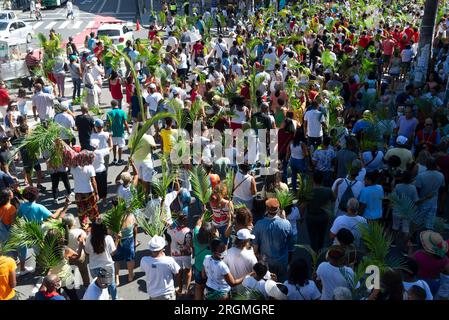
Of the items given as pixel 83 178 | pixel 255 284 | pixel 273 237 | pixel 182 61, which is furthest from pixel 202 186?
pixel 182 61

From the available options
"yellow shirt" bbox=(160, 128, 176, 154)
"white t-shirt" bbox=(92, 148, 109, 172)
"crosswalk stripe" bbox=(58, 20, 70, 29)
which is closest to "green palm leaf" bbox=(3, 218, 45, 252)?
"white t-shirt" bbox=(92, 148, 109, 172)

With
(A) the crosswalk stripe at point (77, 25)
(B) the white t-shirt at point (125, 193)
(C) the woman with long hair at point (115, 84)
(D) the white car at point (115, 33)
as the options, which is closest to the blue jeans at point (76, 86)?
(C) the woman with long hair at point (115, 84)

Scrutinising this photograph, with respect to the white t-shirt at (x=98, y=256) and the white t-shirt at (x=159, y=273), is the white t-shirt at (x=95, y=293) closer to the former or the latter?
the white t-shirt at (x=159, y=273)

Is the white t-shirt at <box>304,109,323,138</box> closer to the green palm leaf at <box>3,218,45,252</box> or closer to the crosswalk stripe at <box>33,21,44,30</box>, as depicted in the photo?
the green palm leaf at <box>3,218,45,252</box>

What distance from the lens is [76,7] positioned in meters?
43.3

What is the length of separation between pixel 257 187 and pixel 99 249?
485cm

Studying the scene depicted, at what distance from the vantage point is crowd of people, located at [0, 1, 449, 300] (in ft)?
20.2

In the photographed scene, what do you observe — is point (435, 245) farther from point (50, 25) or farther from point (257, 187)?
point (50, 25)

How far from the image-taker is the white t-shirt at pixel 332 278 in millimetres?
5754

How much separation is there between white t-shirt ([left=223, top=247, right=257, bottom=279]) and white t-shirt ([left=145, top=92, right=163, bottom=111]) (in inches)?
288

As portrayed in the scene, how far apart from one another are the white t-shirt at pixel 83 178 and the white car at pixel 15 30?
67.1 ft

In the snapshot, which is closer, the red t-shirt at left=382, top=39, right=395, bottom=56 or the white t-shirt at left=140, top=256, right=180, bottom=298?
the white t-shirt at left=140, top=256, right=180, bottom=298

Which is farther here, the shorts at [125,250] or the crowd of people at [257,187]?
the shorts at [125,250]
